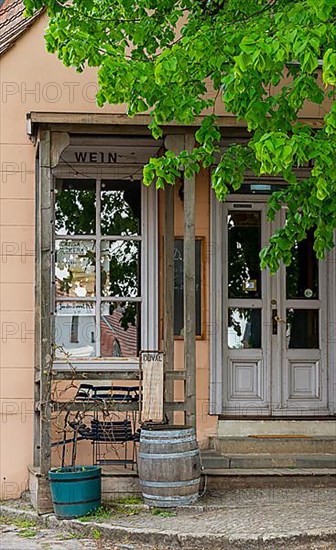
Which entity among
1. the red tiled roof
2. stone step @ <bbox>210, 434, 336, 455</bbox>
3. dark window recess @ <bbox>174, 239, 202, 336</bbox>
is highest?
the red tiled roof

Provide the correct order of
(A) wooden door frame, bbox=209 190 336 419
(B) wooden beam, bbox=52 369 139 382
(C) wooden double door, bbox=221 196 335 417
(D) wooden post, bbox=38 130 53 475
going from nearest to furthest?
(D) wooden post, bbox=38 130 53 475
(B) wooden beam, bbox=52 369 139 382
(A) wooden door frame, bbox=209 190 336 419
(C) wooden double door, bbox=221 196 335 417

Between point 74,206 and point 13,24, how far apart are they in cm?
187

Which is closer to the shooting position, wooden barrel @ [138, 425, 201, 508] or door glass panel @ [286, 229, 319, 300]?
wooden barrel @ [138, 425, 201, 508]

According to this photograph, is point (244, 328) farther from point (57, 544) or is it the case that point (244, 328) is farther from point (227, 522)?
point (57, 544)

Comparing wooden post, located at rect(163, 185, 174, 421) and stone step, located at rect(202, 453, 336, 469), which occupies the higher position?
wooden post, located at rect(163, 185, 174, 421)

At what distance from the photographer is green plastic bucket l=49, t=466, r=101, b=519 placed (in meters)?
7.64

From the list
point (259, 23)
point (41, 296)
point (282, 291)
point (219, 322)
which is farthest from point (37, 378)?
point (259, 23)

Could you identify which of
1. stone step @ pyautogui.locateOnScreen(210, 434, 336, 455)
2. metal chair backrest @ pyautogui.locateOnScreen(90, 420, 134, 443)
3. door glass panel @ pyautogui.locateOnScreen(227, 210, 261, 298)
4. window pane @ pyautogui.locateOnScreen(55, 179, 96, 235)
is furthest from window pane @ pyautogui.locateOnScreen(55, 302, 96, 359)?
stone step @ pyautogui.locateOnScreen(210, 434, 336, 455)

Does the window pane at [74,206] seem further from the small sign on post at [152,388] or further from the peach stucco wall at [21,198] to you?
the small sign on post at [152,388]

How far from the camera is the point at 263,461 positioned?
28.8 ft

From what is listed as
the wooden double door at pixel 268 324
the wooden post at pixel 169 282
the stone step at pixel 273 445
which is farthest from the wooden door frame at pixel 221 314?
the wooden post at pixel 169 282

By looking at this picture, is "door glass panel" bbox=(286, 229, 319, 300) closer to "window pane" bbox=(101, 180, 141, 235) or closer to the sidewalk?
"window pane" bbox=(101, 180, 141, 235)

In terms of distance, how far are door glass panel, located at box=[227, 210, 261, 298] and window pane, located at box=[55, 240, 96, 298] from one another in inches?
56.1

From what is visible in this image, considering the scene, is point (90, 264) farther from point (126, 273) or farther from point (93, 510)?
point (93, 510)
